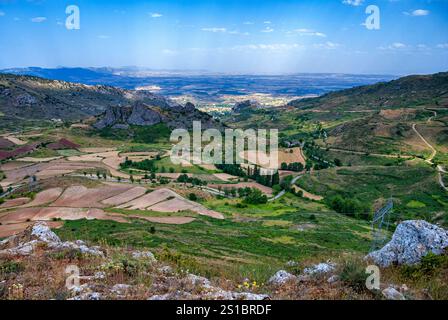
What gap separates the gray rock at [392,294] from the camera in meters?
10.0

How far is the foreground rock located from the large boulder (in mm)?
11675

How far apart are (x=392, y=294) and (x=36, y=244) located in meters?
14.6

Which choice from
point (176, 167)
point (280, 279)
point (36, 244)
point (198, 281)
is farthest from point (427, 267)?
point (176, 167)

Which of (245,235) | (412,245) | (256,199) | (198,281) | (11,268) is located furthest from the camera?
(256,199)

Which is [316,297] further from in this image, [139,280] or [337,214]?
[337,214]

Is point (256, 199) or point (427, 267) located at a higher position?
point (427, 267)

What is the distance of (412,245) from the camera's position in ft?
46.0

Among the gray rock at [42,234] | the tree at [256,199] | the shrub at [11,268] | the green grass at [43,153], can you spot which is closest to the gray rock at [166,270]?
the shrub at [11,268]

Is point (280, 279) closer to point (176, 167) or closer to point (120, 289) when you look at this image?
point (120, 289)

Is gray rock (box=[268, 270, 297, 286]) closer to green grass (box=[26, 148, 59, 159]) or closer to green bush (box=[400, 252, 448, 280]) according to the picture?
green bush (box=[400, 252, 448, 280])

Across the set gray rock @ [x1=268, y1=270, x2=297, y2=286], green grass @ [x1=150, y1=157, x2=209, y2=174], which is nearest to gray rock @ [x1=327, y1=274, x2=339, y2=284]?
gray rock @ [x1=268, y1=270, x2=297, y2=286]

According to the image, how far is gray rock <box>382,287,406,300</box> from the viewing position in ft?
32.9

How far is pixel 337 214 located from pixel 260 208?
667 inches
